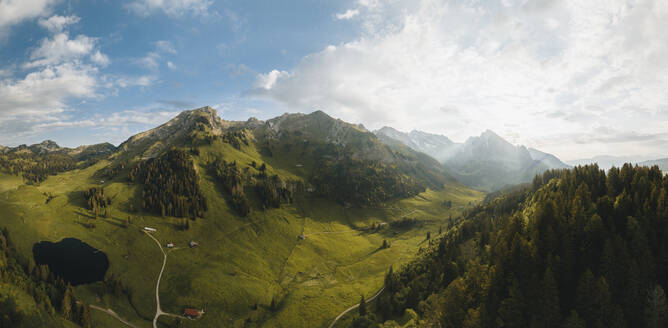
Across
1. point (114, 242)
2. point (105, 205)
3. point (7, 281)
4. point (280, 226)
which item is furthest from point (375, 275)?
point (105, 205)

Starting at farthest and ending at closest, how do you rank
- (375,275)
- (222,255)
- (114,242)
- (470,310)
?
(375,275) → (222,255) → (114,242) → (470,310)

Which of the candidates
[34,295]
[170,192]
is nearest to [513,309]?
[34,295]

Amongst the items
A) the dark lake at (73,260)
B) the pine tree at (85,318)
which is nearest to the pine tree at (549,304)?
the pine tree at (85,318)

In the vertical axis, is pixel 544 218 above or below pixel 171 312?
above

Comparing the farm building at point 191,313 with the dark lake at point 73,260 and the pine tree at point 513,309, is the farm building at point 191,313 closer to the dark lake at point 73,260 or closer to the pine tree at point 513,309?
the dark lake at point 73,260

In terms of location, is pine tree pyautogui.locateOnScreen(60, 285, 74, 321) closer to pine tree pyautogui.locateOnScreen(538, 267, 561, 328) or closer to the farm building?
the farm building

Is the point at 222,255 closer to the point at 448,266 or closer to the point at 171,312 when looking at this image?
the point at 171,312

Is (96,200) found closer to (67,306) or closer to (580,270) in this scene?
(67,306)

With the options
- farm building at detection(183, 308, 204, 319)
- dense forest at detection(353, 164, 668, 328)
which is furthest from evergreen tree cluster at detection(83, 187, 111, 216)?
dense forest at detection(353, 164, 668, 328)
